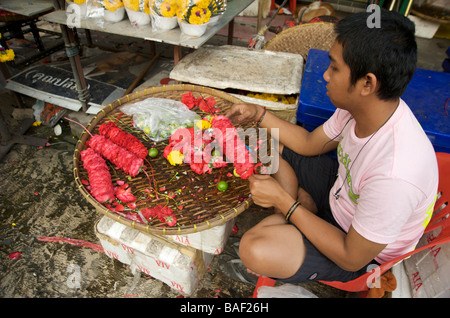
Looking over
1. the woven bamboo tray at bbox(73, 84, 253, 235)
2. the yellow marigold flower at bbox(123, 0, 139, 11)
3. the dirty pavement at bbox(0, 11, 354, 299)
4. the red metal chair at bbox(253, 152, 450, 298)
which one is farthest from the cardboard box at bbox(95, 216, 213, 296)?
the yellow marigold flower at bbox(123, 0, 139, 11)

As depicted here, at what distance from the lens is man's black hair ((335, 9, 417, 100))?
52.5 inches

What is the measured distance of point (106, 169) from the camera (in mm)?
2176

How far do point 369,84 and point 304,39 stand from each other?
2653mm

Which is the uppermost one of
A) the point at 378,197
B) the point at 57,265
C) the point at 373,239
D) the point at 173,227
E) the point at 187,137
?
the point at 378,197

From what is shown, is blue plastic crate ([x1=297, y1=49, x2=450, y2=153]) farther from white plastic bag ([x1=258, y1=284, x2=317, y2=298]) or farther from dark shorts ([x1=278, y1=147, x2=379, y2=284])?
white plastic bag ([x1=258, y1=284, x2=317, y2=298])

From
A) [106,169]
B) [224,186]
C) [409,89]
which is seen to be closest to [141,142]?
[106,169]

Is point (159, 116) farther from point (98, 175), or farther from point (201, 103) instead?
point (98, 175)

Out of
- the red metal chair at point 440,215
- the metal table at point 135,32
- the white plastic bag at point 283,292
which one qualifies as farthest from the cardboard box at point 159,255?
the metal table at point 135,32

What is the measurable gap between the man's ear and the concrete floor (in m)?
1.76

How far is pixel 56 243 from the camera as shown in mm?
2701

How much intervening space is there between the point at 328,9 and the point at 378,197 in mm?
5691

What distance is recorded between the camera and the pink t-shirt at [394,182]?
138 cm

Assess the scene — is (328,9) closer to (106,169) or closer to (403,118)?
(403,118)

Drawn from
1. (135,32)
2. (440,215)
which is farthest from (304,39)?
(440,215)
